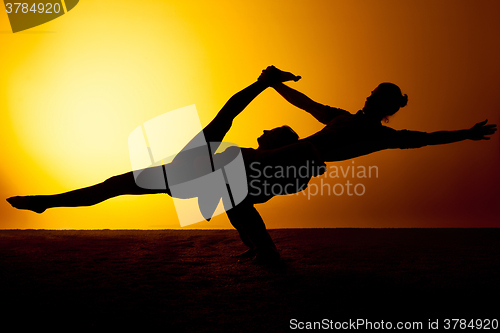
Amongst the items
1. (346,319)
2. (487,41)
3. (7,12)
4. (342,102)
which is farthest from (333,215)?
(7,12)

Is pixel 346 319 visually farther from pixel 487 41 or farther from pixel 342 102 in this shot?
pixel 487 41

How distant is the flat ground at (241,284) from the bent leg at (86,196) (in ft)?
1.04

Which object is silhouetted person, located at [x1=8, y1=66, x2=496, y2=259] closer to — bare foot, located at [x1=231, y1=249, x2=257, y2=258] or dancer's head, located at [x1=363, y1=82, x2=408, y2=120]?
dancer's head, located at [x1=363, y1=82, x2=408, y2=120]

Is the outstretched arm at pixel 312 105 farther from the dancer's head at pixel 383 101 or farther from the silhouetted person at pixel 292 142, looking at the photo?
the dancer's head at pixel 383 101

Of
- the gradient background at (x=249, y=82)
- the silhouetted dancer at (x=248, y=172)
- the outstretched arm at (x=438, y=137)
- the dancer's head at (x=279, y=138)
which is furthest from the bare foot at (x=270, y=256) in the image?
the gradient background at (x=249, y=82)

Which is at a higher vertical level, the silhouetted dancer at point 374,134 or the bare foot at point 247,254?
the silhouetted dancer at point 374,134

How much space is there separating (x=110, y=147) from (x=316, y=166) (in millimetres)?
2589

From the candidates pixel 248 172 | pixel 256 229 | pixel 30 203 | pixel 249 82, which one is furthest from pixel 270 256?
pixel 249 82

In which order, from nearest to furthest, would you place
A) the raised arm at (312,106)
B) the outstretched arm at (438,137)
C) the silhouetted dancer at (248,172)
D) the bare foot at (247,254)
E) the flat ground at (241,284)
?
the flat ground at (241,284) → the silhouetted dancer at (248,172) → the outstretched arm at (438,137) → the raised arm at (312,106) → the bare foot at (247,254)

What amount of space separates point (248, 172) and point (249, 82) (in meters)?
2.03

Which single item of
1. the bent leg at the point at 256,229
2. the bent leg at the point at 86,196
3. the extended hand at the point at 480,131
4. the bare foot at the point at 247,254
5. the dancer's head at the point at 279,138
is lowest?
the bare foot at the point at 247,254

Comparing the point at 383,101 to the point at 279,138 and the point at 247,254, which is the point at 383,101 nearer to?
the point at 279,138

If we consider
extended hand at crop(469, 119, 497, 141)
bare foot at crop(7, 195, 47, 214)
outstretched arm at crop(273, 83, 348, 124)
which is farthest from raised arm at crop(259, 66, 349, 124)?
bare foot at crop(7, 195, 47, 214)

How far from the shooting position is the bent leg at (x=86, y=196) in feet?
4.43
